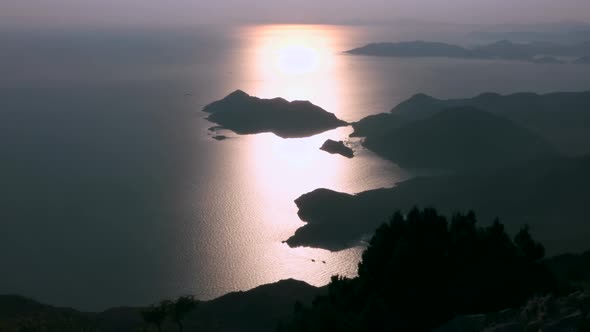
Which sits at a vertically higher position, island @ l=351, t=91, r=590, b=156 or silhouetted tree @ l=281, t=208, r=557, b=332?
island @ l=351, t=91, r=590, b=156

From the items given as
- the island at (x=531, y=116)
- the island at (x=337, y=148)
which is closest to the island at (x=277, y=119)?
the island at (x=531, y=116)

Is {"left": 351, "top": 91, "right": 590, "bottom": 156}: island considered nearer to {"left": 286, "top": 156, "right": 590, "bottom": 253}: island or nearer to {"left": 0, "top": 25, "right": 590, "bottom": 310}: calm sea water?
{"left": 0, "top": 25, "right": 590, "bottom": 310}: calm sea water

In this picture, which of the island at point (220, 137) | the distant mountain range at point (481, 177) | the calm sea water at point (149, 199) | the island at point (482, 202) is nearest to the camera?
the calm sea water at point (149, 199)

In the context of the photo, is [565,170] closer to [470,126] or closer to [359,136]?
[470,126]

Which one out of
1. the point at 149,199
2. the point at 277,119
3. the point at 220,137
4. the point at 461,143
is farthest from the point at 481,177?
the point at 220,137

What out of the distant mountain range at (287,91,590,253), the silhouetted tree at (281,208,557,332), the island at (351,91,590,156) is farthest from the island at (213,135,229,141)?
the silhouetted tree at (281,208,557,332)

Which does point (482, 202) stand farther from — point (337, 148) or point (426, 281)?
point (426, 281)

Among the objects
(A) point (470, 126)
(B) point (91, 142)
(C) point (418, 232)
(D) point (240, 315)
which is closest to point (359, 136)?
(A) point (470, 126)

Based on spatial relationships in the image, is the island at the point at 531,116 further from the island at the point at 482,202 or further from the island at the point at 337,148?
the island at the point at 482,202
